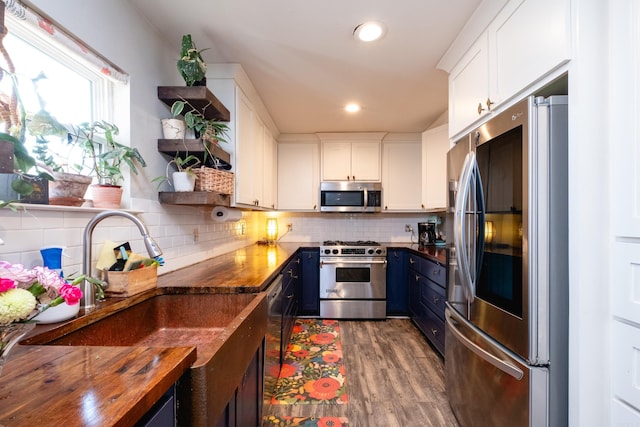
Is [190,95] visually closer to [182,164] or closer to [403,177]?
[182,164]

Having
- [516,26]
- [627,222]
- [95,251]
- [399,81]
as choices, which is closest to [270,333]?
[95,251]

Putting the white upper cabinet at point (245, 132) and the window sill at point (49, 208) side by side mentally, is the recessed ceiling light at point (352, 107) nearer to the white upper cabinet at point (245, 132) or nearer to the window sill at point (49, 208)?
the white upper cabinet at point (245, 132)

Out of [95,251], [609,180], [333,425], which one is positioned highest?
[609,180]

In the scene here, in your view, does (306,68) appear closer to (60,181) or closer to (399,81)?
(399,81)

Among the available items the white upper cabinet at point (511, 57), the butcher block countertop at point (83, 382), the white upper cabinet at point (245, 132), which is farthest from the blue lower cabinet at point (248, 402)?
the white upper cabinet at point (511, 57)

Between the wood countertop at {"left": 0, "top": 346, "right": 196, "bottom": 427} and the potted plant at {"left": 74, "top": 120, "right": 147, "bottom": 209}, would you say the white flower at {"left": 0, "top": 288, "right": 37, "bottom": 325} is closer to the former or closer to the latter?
the wood countertop at {"left": 0, "top": 346, "right": 196, "bottom": 427}

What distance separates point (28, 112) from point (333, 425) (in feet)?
6.81

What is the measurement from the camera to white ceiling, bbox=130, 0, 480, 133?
4.70ft

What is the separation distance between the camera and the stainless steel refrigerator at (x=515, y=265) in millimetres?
982

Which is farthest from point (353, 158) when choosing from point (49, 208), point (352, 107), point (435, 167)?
point (49, 208)

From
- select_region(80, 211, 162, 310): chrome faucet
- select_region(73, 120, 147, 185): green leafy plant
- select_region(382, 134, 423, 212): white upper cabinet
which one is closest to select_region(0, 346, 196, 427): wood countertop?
select_region(80, 211, 162, 310): chrome faucet

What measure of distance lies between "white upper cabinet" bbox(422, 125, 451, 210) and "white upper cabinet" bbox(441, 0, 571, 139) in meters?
1.17

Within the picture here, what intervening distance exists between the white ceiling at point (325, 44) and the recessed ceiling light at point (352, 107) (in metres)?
0.08

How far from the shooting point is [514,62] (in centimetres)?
119
